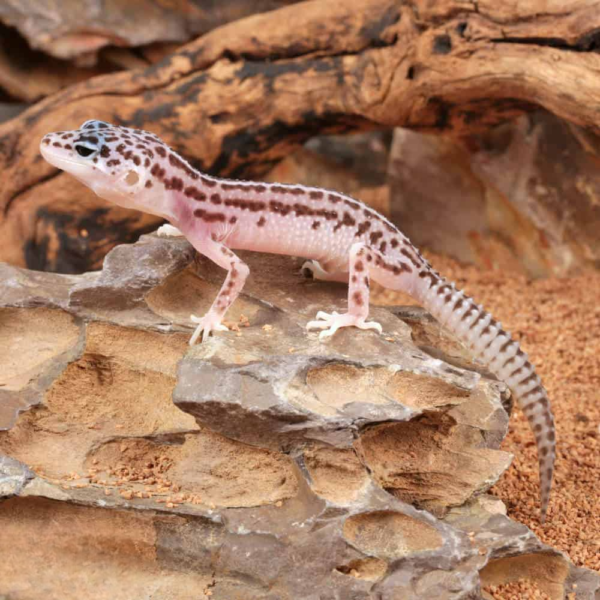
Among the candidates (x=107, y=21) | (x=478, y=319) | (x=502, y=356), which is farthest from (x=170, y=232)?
(x=107, y=21)

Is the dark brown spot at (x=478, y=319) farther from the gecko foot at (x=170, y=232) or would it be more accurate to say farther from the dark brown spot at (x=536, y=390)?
the gecko foot at (x=170, y=232)

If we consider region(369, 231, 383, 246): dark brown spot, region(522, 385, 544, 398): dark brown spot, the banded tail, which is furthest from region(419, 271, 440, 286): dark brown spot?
region(522, 385, 544, 398): dark brown spot

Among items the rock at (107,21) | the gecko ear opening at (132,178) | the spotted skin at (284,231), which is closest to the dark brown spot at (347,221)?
the spotted skin at (284,231)

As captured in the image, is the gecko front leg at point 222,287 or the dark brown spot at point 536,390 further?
the dark brown spot at point 536,390

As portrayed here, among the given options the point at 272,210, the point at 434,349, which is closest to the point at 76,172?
the point at 272,210

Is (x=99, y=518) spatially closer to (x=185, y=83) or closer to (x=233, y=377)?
(x=233, y=377)

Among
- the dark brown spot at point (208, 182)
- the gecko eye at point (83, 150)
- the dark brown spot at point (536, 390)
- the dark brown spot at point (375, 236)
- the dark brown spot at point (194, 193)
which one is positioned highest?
the gecko eye at point (83, 150)
